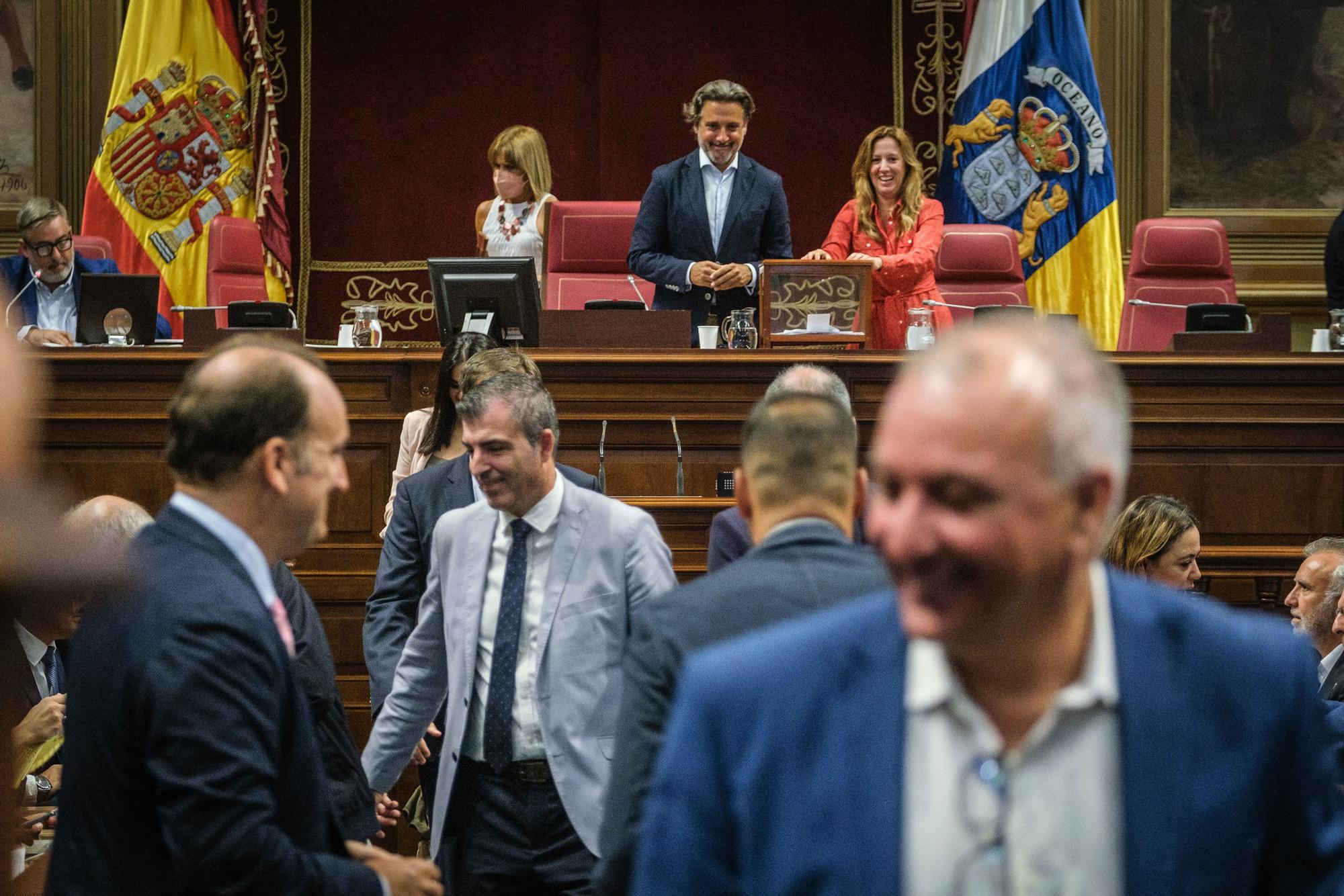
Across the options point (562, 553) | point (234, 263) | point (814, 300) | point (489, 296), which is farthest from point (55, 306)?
point (562, 553)

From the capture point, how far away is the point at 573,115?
9.39 meters

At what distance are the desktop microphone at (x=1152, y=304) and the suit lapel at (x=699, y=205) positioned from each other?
181 cm

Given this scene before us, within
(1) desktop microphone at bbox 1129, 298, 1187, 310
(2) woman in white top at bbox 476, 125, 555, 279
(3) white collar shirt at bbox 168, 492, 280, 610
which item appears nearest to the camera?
(3) white collar shirt at bbox 168, 492, 280, 610

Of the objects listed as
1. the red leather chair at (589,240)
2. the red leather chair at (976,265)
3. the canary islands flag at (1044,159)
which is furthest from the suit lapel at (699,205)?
the canary islands flag at (1044,159)

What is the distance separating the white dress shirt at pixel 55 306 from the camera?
257 inches

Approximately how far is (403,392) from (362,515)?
46 cm

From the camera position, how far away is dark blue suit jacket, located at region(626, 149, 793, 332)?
6172 millimetres

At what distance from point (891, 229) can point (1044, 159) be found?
1.92m

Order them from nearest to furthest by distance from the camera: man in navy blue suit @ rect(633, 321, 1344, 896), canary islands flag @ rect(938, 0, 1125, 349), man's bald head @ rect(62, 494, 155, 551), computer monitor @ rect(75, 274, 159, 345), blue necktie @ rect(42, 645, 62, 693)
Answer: man in navy blue suit @ rect(633, 321, 1344, 896), man's bald head @ rect(62, 494, 155, 551), blue necktie @ rect(42, 645, 62, 693), computer monitor @ rect(75, 274, 159, 345), canary islands flag @ rect(938, 0, 1125, 349)

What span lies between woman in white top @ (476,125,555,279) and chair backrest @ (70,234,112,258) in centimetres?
177

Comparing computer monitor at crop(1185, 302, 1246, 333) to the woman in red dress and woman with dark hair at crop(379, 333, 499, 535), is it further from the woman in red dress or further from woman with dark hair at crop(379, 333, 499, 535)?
woman with dark hair at crop(379, 333, 499, 535)

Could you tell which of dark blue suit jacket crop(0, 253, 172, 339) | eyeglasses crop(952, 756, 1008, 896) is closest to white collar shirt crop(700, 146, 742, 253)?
dark blue suit jacket crop(0, 253, 172, 339)

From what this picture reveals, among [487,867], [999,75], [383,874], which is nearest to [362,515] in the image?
[487,867]

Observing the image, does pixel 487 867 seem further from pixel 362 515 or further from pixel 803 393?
pixel 362 515
